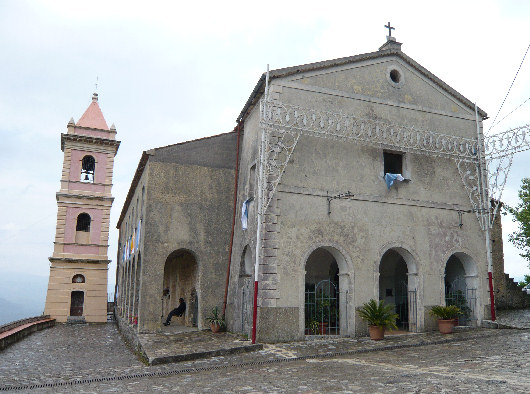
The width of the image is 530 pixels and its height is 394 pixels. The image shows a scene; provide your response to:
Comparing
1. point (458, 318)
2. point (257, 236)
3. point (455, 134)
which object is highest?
point (455, 134)

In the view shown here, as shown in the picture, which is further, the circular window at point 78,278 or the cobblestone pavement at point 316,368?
the circular window at point 78,278

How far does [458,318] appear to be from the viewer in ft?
59.7

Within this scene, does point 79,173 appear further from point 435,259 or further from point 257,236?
point 435,259

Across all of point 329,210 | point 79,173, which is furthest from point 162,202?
point 79,173

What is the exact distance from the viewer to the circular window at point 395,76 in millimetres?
18406

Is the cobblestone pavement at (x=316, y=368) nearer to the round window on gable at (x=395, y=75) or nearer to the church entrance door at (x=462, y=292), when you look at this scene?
the church entrance door at (x=462, y=292)

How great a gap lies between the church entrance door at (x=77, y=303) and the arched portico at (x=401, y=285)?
70.3ft

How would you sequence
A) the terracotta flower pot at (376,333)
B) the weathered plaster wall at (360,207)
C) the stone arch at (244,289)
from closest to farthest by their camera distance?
the terracotta flower pot at (376,333), the weathered plaster wall at (360,207), the stone arch at (244,289)

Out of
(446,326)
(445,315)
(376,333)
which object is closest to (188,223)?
(376,333)

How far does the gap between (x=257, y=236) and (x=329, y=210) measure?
2865 mm

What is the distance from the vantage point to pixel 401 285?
19.4 metres

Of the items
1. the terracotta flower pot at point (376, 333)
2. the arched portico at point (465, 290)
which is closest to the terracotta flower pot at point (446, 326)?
the arched portico at point (465, 290)

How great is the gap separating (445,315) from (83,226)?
25.6 m

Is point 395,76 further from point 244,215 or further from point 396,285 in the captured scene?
point 396,285
